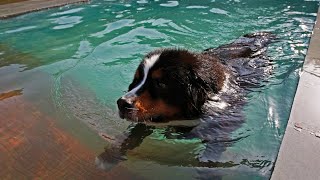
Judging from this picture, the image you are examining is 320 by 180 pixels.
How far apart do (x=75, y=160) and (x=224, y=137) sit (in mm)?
1561

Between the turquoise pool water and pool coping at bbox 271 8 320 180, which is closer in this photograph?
pool coping at bbox 271 8 320 180

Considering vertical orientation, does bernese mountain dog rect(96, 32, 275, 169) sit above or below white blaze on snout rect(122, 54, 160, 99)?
below

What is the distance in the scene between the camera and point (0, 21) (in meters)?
9.62

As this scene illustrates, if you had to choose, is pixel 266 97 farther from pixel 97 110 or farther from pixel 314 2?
pixel 314 2

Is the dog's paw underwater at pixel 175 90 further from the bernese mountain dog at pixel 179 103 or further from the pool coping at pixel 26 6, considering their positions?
the pool coping at pixel 26 6

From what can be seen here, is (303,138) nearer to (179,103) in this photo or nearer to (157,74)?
(179,103)

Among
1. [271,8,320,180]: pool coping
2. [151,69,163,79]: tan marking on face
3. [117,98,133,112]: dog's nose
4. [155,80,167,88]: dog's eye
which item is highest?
[151,69,163,79]: tan marking on face

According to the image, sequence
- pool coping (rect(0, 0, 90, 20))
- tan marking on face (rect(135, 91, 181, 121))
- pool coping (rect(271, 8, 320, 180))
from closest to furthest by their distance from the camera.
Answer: pool coping (rect(271, 8, 320, 180)) < tan marking on face (rect(135, 91, 181, 121)) < pool coping (rect(0, 0, 90, 20))

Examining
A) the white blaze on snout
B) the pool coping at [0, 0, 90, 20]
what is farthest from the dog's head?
the pool coping at [0, 0, 90, 20]

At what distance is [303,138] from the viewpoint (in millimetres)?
3240

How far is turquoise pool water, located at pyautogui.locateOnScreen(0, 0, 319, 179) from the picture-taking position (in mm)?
3537

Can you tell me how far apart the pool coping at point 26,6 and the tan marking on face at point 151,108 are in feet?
25.0

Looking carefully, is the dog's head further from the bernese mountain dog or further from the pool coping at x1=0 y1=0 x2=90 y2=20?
the pool coping at x1=0 y1=0 x2=90 y2=20

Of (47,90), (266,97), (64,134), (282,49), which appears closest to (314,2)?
(282,49)
